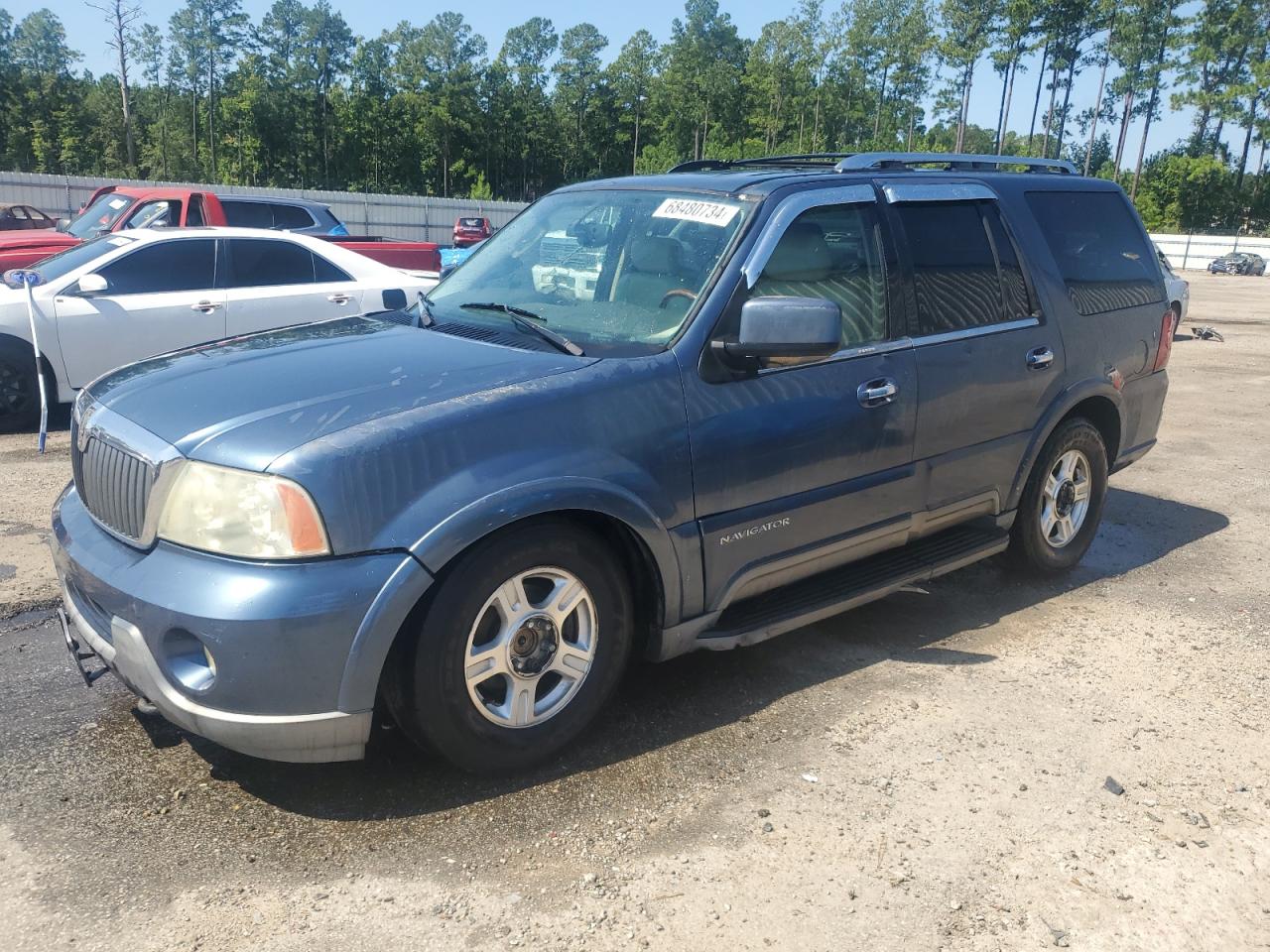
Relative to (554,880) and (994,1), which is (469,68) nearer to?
(994,1)

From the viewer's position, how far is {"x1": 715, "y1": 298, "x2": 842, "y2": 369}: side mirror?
3.45 meters

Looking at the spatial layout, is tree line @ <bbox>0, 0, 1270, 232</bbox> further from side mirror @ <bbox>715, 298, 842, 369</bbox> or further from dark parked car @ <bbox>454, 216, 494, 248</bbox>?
side mirror @ <bbox>715, 298, 842, 369</bbox>

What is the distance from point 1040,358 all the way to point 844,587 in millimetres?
1543

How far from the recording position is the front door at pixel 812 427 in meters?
3.62

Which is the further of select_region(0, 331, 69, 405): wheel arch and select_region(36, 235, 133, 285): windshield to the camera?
select_region(36, 235, 133, 285): windshield

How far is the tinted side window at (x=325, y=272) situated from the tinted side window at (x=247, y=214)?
16.5ft

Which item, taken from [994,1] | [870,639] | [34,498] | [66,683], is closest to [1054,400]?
[870,639]

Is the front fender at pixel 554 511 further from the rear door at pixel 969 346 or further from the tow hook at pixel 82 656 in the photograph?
the rear door at pixel 969 346

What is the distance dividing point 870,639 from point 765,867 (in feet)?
5.94

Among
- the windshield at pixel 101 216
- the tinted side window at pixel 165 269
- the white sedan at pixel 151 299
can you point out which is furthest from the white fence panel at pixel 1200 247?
the tinted side window at pixel 165 269

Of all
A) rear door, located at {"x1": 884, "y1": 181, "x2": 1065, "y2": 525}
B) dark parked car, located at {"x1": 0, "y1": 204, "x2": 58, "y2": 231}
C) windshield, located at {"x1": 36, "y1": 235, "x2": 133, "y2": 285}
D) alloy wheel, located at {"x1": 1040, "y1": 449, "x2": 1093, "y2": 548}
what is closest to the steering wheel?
rear door, located at {"x1": 884, "y1": 181, "x2": 1065, "y2": 525}

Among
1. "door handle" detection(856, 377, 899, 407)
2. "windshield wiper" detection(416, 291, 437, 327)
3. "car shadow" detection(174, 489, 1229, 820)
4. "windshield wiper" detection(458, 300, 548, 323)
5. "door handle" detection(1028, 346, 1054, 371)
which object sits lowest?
"car shadow" detection(174, 489, 1229, 820)

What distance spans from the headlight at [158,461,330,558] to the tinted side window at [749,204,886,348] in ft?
5.97

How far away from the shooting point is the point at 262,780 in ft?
10.9
